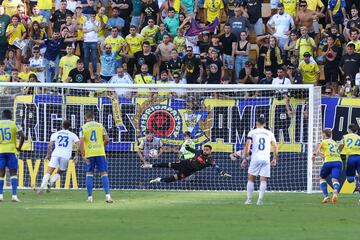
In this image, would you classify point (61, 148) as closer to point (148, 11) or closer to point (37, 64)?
point (37, 64)

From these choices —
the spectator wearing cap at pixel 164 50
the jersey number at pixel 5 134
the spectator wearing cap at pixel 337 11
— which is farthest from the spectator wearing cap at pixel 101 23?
the jersey number at pixel 5 134

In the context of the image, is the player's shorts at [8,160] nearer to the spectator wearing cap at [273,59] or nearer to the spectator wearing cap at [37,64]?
the spectator wearing cap at [37,64]

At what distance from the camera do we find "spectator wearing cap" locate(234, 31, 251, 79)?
34.1 metres

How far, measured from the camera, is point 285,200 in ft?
89.1

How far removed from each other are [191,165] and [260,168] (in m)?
6.71

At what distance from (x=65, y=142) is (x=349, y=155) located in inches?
294

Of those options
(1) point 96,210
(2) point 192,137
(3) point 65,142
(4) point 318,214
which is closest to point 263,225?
(4) point 318,214

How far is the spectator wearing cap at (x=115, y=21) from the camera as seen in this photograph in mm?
35656

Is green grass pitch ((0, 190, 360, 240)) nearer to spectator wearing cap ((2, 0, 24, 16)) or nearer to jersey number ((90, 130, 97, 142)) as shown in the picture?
jersey number ((90, 130, 97, 142))

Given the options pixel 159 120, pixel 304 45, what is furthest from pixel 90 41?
pixel 304 45

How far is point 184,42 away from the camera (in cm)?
3481

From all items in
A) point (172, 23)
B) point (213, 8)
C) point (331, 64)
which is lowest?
point (331, 64)

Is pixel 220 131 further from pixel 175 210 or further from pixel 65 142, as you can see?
pixel 175 210

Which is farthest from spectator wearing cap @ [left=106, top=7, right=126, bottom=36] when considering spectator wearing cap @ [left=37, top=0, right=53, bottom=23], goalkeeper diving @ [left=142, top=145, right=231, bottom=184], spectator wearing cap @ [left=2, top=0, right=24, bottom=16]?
goalkeeper diving @ [left=142, top=145, right=231, bottom=184]
